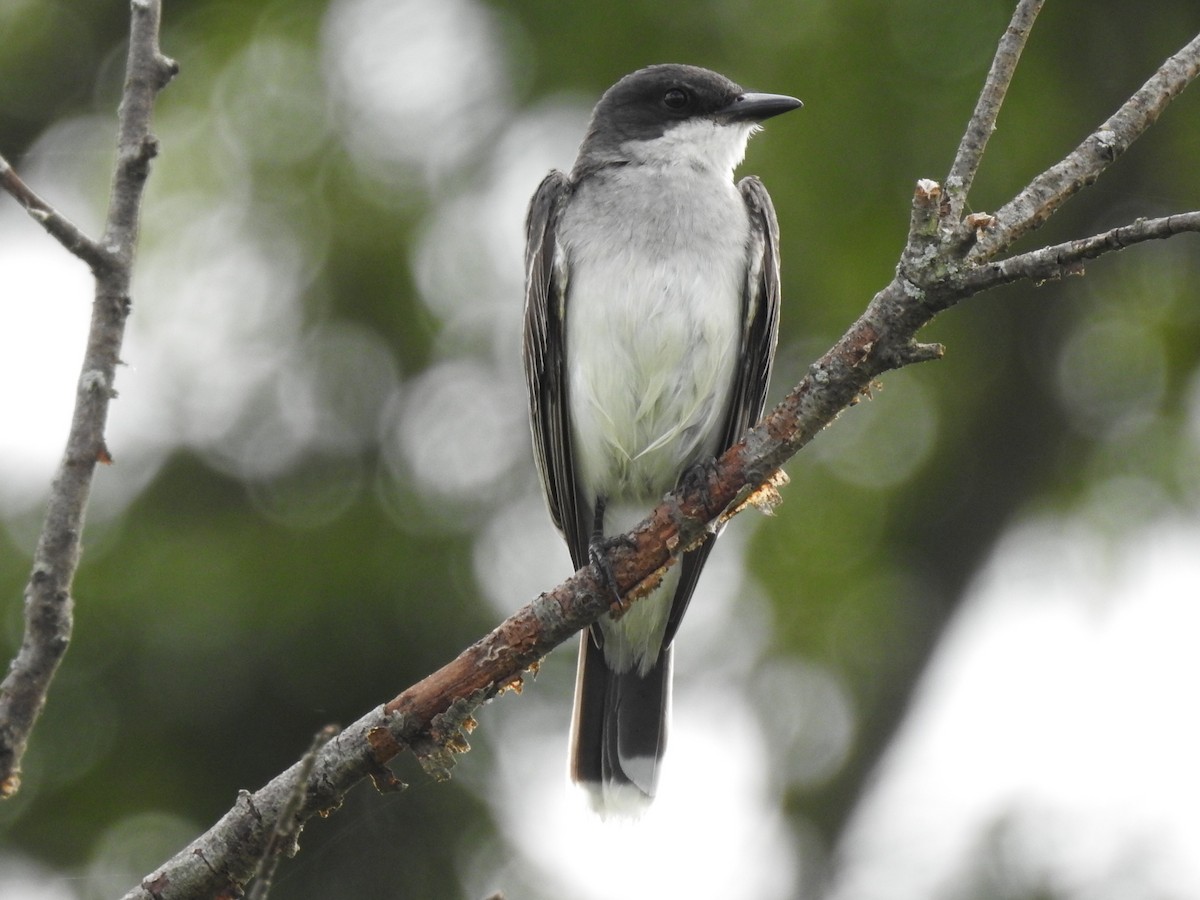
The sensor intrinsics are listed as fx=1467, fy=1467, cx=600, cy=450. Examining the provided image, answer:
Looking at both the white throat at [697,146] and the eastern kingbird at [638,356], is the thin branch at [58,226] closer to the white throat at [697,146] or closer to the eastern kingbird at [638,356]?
the eastern kingbird at [638,356]

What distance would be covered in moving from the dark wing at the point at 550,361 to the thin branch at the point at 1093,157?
2511 mm

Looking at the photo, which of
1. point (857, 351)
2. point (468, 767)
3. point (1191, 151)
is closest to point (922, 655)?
point (468, 767)

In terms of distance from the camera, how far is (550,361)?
5957mm

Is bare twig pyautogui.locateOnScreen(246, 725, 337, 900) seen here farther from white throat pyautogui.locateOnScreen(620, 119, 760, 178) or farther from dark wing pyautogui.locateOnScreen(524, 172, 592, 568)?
white throat pyautogui.locateOnScreen(620, 119, 760, 178)

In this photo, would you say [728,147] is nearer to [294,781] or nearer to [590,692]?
[590,692]

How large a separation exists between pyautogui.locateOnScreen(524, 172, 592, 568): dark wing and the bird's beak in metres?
0.83

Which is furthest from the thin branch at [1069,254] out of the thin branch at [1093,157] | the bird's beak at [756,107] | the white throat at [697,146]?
the bird's beak at [756,107]

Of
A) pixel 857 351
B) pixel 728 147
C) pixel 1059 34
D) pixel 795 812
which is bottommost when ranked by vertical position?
pixel 795 812

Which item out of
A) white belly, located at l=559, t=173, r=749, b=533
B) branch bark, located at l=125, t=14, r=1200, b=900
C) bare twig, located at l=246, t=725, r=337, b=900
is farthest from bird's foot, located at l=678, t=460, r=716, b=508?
bare twig, located at l=246, t=725, r=337, b=900

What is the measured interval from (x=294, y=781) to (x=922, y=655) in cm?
587

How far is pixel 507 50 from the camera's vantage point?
9.31 meters

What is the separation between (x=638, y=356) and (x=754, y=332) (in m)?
0.57

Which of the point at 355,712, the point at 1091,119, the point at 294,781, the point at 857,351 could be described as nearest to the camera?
the point at 294,781

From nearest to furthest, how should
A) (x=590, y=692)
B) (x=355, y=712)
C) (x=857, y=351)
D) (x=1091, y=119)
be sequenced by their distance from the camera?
(x=857, y=351) < (x=590, y=692) < (x=355, y=712) < (x=1091, y=119)
